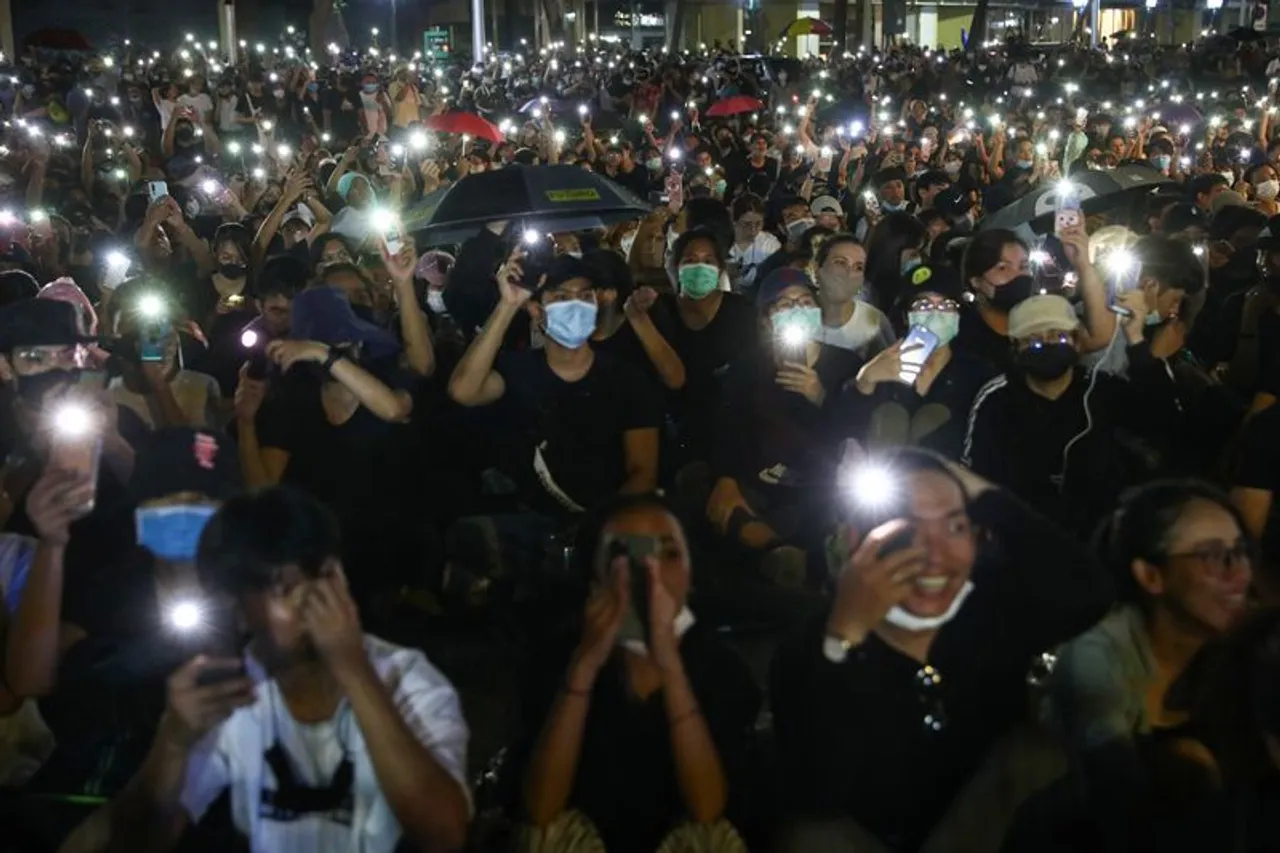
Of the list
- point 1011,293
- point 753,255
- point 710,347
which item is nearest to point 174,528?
point 710,347

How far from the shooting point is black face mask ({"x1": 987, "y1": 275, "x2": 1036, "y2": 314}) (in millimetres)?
6133

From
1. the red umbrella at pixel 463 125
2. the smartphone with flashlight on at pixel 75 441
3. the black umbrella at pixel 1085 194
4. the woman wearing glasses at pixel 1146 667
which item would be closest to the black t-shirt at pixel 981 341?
the black umbrella at pixel 1085 194

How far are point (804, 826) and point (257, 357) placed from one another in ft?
11.6

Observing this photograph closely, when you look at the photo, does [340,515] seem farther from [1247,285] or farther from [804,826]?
[1247,285]

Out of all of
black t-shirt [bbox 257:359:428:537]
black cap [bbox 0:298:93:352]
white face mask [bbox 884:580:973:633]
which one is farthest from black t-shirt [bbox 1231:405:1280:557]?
black cap [bbox 0:298:93:352]

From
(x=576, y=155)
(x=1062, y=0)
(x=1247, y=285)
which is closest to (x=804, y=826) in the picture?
(x=1247, y=285)

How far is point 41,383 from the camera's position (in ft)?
15.9

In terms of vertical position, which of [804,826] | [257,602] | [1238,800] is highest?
[257,602]

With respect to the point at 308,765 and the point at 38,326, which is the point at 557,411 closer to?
the point at 38,326

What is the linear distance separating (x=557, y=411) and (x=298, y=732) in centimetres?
251

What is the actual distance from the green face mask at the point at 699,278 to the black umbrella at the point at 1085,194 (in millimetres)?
2256

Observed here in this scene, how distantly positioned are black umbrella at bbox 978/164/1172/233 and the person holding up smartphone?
5196 millimetres

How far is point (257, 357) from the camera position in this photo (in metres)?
5.88

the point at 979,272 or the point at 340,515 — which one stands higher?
the point at 979,272
